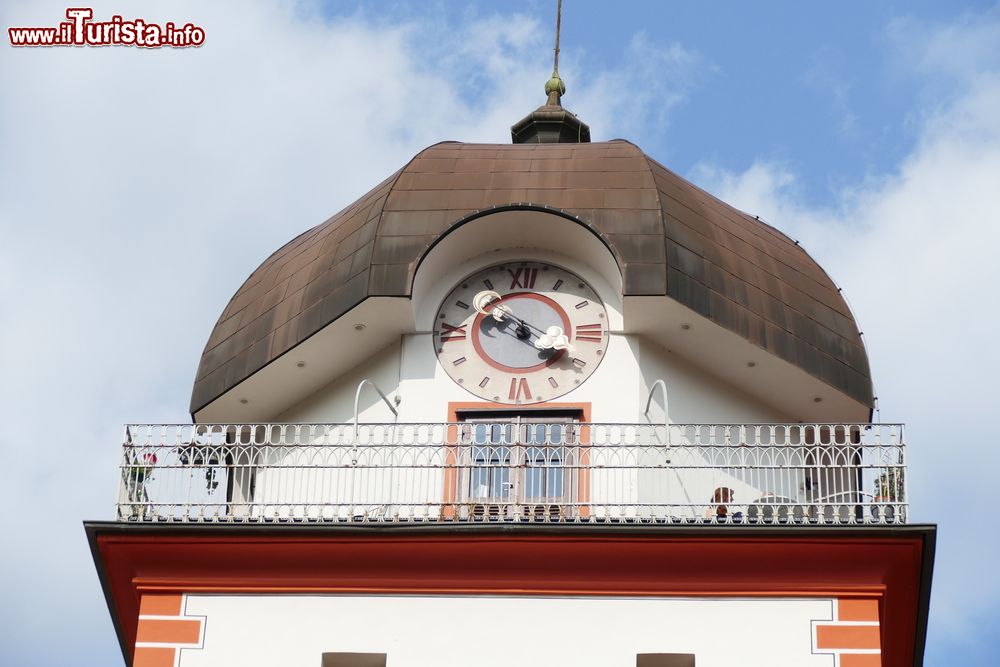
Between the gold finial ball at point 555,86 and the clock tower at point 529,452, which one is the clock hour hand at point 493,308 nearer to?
the clock tower at point 529,452

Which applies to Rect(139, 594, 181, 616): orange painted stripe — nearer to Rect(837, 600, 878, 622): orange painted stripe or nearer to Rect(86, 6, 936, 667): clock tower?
Rect(86, 6, 936, 667): clock tower

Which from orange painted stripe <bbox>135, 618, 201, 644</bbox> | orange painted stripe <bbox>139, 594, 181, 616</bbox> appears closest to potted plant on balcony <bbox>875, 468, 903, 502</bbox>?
orange painted stripe <bbox>135, 618, 201, 644</bbox>

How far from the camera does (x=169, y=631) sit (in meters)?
21.6

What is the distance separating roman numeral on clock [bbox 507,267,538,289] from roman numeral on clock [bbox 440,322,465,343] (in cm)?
71

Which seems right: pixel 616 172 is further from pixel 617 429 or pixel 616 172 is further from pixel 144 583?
pixel 144 583

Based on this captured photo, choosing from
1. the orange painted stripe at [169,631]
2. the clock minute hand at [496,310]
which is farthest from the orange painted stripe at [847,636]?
the orange painted stripe at [169,631]

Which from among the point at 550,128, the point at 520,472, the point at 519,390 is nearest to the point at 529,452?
the point at 520,472

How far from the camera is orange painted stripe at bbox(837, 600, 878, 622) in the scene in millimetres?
21172

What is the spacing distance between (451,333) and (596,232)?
6.13 ft

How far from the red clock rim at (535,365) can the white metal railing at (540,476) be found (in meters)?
0.85

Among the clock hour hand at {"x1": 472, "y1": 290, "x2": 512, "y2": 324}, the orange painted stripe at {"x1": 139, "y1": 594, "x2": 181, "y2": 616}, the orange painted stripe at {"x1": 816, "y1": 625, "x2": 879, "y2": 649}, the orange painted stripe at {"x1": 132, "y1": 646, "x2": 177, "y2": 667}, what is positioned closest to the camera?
the orange painted stripe at {"x1": 816, "y1": 625, "x2": 879, "y2": 649}

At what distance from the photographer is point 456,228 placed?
23812 millimetres

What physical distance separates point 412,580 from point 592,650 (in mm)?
1782

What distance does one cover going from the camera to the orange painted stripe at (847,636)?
68.8 ft
